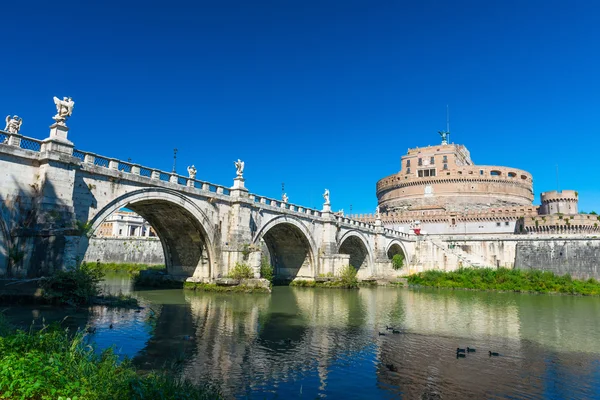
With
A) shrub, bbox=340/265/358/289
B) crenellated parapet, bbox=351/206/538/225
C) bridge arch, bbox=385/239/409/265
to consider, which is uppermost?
crenellated parapet, bbox=351/206/538/225

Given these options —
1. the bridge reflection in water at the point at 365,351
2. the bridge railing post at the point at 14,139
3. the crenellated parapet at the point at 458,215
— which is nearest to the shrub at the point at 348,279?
the bridge reflection in water at the point at 365,351

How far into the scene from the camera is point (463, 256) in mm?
57594

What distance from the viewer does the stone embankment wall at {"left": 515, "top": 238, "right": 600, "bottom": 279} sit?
4750cm

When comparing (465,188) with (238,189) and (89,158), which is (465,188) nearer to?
(238,189)

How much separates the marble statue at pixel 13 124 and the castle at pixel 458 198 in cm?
5930

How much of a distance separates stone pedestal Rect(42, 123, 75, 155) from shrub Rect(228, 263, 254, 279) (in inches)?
541

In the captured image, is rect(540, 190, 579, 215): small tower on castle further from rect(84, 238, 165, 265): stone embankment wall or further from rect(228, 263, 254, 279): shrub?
rect(84, 238, 165, 265): stone embankment wall

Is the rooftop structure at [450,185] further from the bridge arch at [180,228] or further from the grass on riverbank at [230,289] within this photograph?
the bridge arch at [180,228]

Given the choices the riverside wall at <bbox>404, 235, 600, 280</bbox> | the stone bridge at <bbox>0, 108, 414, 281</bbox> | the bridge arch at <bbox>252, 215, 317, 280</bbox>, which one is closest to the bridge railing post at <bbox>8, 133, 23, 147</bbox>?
the stone bridge at <bbox>0, 108, 414, 281</bbox>

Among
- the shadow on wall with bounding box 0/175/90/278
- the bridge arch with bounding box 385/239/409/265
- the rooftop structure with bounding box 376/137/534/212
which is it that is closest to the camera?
the shadow on wall with bounding box 0/175/90/278

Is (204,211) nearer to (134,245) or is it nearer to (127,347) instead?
(127,347)

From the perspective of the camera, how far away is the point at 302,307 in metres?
24.6

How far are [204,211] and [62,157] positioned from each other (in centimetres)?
1095

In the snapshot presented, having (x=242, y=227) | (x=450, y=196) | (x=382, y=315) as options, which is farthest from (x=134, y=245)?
(x=450, y=196)
